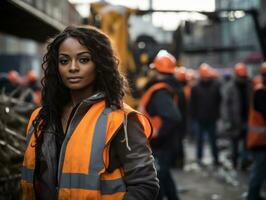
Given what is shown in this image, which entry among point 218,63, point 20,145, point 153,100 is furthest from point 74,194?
point 218,63

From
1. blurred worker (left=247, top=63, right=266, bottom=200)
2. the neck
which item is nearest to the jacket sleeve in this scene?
the neck

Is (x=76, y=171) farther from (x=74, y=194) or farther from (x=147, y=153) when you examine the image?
(x=147, y=153)

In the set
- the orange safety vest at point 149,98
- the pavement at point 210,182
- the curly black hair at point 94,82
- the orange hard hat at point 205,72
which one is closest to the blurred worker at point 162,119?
the orange safety vest at point 149,98

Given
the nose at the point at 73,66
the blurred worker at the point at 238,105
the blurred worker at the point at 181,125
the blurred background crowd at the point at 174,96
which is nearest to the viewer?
the nose at the point at 73,66

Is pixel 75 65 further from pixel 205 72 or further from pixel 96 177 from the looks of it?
pixel 205 72

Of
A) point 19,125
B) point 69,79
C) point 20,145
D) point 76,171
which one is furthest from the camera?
point 19,125

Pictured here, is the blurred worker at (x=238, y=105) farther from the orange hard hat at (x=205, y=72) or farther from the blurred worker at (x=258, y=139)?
the blurred worker at (x=258, y=139)

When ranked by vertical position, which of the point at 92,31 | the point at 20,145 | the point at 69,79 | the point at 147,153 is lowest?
the point at 20,145

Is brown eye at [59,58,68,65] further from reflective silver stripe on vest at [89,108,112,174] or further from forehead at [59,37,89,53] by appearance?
reflective silver stripe on vest at [89,108,112,174]

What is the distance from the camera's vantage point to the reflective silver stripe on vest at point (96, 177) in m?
2.46

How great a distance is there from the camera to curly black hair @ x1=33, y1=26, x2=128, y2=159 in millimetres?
2670

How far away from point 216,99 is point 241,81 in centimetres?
126

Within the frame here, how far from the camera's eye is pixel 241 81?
10250 mm

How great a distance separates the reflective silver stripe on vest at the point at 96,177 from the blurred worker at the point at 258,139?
→ 173 inches
